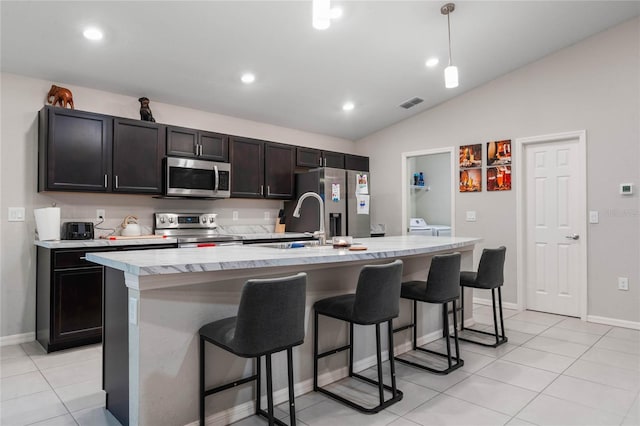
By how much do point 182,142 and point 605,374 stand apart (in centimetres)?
422

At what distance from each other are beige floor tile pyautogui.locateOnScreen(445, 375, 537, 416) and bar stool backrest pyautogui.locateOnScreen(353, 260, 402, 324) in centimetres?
75

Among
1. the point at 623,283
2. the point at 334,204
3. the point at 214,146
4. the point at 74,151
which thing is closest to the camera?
the point at 74,151

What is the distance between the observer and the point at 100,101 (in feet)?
12.9

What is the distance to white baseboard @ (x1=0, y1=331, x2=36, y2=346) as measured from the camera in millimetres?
3404

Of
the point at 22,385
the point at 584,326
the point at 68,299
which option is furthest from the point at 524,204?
the point at 22,385

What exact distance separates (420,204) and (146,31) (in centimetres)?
577

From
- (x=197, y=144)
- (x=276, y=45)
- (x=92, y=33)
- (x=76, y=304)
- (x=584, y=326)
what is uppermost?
(x=276, y=45)

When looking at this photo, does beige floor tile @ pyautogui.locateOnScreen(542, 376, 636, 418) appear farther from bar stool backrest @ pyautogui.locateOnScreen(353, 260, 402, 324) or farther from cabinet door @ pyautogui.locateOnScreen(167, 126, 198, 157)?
cabinet door @ pyautogui.locateOnScreen(167, 126, 198, 157)

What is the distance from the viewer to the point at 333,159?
228 inches

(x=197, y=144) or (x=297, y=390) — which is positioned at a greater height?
(x=197, y=144)

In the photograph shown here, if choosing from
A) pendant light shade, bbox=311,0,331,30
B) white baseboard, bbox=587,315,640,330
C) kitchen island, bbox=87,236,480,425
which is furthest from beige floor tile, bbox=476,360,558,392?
pendant light shade, bbox=311,0,331,30

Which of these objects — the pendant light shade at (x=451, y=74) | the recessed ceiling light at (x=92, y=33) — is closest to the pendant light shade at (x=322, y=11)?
the pendant light shade at (x=451, y=74)

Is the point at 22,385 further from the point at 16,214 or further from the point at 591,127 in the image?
the point at 591,127

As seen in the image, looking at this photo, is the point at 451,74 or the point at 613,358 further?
the point at 613,358
